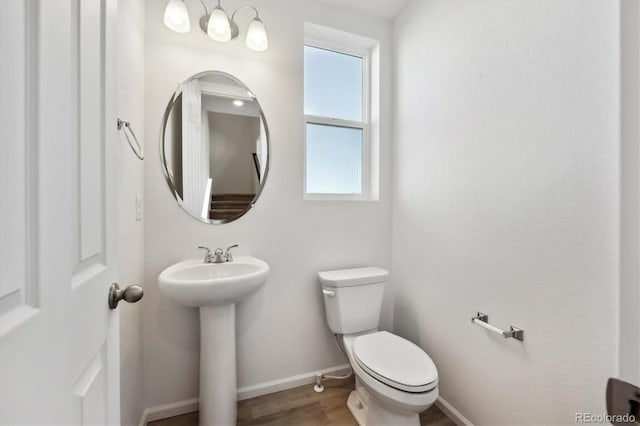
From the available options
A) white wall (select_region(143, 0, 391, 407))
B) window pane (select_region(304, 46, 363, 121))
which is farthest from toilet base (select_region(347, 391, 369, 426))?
window pane (select_region(304, 46, 363, 121))

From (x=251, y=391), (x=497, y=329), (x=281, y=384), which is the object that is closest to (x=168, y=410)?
(x=251, y=391)

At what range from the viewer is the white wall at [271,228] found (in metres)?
1.39

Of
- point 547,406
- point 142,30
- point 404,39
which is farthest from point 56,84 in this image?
point 404,39

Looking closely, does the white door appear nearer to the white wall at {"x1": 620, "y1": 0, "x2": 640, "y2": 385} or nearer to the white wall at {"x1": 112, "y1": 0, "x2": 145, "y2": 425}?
the white wall at {"x1": 112, "y1": 0, "x2": 145, "y2": 425}

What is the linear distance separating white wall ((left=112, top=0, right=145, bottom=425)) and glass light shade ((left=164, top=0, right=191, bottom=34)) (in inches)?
5.1

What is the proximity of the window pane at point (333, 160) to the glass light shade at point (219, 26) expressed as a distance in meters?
0.69

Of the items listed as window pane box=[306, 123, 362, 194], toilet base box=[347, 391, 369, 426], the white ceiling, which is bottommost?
toilet base box=[347, 391, 369, 426]

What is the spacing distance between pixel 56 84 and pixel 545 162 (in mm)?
1418

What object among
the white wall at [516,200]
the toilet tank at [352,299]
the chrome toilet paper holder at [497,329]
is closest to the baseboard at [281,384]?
the toilet tank at [352,299]

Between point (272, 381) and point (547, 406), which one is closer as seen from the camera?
point (547, 406)

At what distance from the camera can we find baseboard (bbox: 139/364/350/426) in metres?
1.38

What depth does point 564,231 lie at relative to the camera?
0.94 meters

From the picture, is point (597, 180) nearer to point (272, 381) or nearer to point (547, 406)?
point (547, 406)

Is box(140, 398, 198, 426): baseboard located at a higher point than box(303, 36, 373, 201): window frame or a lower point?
lower
